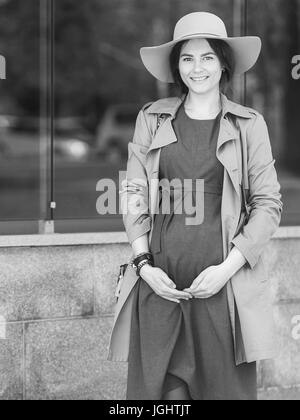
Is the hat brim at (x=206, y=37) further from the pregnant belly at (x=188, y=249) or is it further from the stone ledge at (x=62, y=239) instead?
the stone ledge at (x=62, y=239)

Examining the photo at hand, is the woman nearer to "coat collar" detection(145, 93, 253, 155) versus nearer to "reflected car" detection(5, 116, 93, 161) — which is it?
"coat collar" detection(145, 93, 253, 155)

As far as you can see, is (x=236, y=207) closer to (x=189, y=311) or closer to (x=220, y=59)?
(x=189, y=311)

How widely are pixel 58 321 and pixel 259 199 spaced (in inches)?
72.8

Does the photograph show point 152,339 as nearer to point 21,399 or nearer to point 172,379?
point 172,379

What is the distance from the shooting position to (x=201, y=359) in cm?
312

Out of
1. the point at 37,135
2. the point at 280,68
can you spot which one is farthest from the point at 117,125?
the point at 280,68

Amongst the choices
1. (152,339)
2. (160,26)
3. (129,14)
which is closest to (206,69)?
(152,339)

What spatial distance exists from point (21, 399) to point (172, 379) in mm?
1700

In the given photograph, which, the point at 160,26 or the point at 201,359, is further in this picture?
the point at 160,26

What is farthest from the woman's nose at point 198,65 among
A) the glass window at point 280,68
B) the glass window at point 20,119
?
the glass window at point 280,68

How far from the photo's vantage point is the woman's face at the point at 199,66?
3.17 metres

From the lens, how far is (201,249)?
3088mm

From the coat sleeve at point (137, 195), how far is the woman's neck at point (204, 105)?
20 centimetres

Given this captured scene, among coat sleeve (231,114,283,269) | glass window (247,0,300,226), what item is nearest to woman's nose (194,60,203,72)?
coat sleeve (231,114,283,269)
